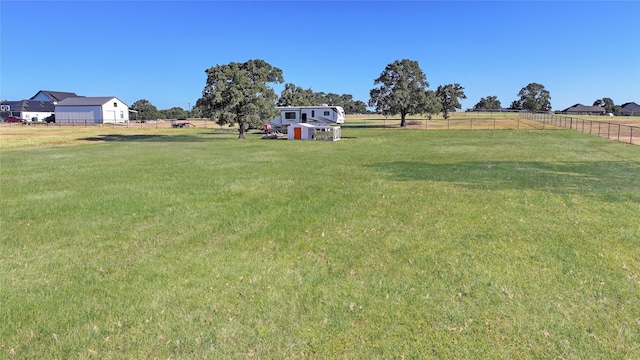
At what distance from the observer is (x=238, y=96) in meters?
35.8

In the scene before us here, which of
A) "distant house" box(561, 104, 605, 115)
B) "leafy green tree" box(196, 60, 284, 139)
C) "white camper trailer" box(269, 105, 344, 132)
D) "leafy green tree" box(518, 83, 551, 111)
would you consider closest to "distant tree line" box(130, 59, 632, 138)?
"leafy green tree" box(196, 60, 284, 139)

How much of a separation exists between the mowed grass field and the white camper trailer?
34.5 meters

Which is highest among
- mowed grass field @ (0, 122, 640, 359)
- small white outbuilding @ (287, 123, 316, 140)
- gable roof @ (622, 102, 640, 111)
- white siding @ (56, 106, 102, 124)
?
gable roof @ (622, 102, 640, 111)

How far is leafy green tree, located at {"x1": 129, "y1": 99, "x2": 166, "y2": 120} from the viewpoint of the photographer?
99.5 meters

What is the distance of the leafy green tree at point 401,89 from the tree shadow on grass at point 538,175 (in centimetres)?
4049

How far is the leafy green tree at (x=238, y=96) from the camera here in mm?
35812

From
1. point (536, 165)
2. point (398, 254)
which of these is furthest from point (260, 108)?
point (398, 254)

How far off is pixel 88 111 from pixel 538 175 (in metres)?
84.3

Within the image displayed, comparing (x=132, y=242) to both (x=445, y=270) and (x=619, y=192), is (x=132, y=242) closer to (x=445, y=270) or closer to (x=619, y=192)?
(x=445, y=270)

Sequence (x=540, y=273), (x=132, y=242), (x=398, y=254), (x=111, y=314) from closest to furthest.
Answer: (x=111, y=314), (x=540, y=273), (x=398, y=254), (x=132, y=242)

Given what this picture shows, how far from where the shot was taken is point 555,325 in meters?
4.20

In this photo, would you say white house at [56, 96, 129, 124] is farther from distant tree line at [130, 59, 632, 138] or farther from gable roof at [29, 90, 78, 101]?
gable roof at [29, 90, 78, 101]

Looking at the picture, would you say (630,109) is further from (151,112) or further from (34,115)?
(34,115)

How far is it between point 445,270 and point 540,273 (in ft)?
4.55
